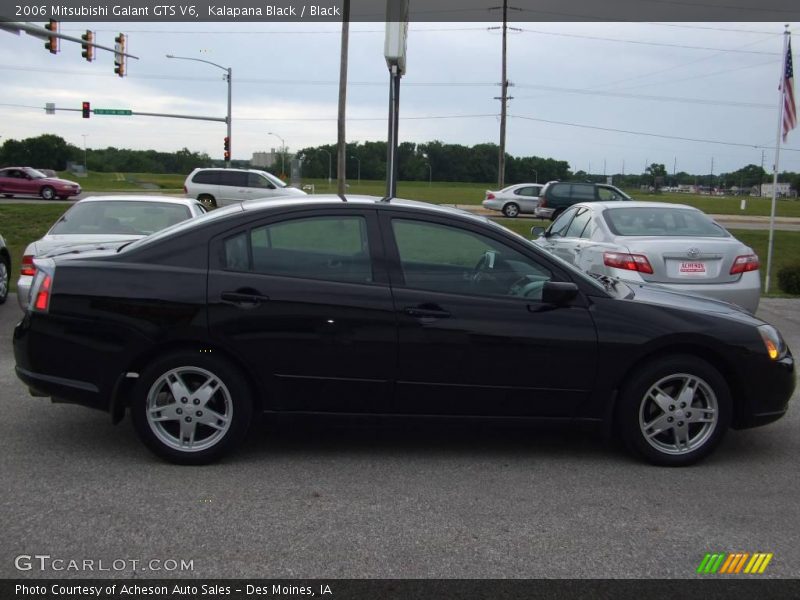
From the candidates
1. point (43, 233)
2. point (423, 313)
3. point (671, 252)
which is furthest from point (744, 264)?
point (43, 233)

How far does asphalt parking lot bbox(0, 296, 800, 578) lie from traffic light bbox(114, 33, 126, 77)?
30.2m

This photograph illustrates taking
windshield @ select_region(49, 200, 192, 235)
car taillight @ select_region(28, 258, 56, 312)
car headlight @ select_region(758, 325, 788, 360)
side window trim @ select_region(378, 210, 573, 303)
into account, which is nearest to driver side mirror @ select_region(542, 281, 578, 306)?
side window trim @ select_region(378, 210, 573, 303)

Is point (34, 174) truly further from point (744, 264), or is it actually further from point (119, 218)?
point (744, 264)

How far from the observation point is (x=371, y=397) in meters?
4.76

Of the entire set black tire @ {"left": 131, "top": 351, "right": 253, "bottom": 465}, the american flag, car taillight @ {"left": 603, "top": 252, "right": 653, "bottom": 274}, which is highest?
the american flag

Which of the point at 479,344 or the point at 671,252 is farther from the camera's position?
the point at 671,252

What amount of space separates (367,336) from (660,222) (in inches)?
221

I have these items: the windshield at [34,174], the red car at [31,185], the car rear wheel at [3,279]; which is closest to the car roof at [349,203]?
the car rear wheel at [3,279]

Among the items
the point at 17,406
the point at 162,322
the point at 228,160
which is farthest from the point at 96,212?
the point at 228,160

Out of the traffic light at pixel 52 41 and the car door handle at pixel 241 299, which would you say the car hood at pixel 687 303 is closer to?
the car door handle at pixel 241 299

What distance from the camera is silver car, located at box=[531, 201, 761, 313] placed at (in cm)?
826

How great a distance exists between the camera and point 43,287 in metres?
4.75

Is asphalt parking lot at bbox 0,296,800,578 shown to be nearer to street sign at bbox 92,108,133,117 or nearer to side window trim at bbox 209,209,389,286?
side window trim at bbox 209,209,389,286

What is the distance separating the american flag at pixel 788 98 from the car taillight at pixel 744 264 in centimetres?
808
